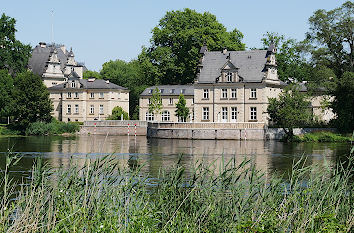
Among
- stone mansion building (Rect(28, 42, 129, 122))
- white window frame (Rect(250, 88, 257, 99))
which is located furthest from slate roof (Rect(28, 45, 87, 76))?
white window frame (Rect(250, 88, 257, 99))

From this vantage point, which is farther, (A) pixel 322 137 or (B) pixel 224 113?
(B) pixel 224 113

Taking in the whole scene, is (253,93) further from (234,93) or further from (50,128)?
(50,128)

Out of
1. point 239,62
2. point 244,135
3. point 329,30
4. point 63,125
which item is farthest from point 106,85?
point 329,30

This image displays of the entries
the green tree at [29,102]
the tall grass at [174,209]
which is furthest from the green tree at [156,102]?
the tall grass at [174,209]

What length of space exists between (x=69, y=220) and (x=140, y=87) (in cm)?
7638

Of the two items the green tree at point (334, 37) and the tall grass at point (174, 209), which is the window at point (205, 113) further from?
the tall grass at point (174, 209)

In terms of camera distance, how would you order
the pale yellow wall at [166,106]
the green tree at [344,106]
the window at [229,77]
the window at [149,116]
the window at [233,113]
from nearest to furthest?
the green tree at [344,106], the window at [229,77], the window at [233,113], the pale yellow wall at [166,106], the window at [149,116]

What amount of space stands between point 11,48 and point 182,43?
21287mm

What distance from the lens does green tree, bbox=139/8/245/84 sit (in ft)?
250

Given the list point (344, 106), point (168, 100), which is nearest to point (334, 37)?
point (344, 106)

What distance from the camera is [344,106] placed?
5381 centimetres

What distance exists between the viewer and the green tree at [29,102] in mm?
62722

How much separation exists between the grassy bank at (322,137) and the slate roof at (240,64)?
10380mm

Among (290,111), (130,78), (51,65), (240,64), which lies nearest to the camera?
(290,111)
